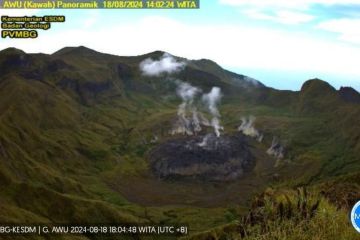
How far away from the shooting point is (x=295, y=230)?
1515 centimetres

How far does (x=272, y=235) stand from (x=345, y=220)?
218cm

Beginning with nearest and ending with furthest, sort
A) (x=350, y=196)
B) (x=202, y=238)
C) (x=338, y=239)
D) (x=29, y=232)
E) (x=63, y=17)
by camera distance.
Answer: (x=338, y=239) → (x=350, y=196) → (x=63, y=17) → (x=202, y=238) → (x=29, y=232)

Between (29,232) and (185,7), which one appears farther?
(29,232)

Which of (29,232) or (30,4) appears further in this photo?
(29,232)

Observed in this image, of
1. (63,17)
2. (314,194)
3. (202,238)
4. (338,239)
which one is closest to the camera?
(338,239)

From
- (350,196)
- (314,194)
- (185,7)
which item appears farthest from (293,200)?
(185,7)

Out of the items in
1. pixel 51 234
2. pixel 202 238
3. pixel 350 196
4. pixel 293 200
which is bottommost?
pixel 51 234

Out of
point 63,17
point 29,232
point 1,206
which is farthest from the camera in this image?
point 1,206

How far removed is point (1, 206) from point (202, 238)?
111m

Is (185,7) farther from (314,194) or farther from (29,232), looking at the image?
(29,232)

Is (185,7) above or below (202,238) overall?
above

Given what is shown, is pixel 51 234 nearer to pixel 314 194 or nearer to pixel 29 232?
pixel 29 232

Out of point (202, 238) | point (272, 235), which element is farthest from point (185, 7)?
point (202, 238)

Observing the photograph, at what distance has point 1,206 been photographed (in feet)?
651
